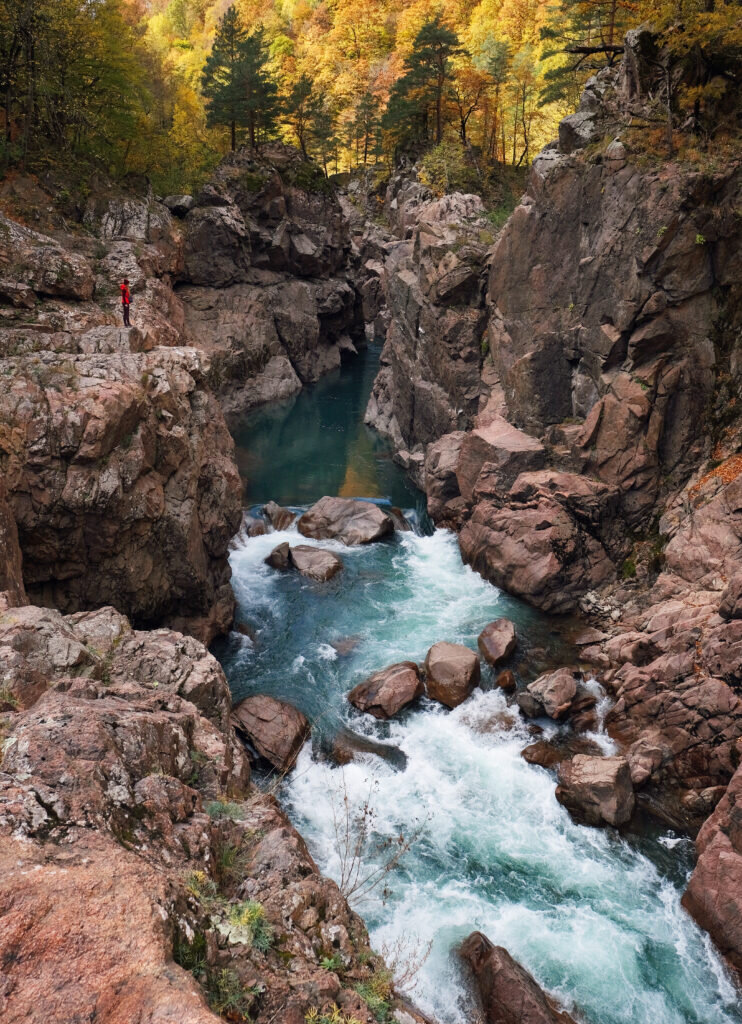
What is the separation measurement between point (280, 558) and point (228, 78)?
3979cm

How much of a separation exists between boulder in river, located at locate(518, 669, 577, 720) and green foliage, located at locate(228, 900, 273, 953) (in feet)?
40.4

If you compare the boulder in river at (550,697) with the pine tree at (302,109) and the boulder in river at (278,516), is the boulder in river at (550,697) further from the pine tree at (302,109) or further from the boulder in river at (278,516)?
the pine tree at (302,109)

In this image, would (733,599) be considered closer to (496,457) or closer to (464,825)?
(464,825)

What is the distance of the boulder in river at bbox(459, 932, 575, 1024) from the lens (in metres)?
9.82

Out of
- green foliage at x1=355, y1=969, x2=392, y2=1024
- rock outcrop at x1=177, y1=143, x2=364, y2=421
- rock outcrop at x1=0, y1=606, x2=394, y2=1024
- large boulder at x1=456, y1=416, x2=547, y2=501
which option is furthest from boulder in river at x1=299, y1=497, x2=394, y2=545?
green foliage at x1=355, y1=969, x2=392, y2=1024

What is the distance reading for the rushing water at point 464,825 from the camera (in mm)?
11000

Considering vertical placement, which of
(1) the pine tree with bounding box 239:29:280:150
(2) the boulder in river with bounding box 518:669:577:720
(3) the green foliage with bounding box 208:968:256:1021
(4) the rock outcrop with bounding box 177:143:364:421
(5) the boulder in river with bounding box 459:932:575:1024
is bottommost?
(5) the boulder in river with bounding box 459:932:575:1024

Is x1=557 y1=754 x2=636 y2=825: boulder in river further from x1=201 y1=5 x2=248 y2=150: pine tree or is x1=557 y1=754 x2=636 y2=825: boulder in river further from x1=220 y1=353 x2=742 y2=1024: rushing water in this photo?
x1=201 y1=5 x2=248 y2=150: pine tree

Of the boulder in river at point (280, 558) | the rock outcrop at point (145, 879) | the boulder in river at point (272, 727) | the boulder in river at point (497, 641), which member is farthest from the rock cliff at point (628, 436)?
the rock outcrop at point (145, 879)

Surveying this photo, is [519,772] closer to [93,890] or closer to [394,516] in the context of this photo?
[93,890]

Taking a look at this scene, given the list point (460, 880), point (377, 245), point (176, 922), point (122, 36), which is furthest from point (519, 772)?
point (377, 245)

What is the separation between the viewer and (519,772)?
15.1 m

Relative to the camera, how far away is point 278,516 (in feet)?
94.4

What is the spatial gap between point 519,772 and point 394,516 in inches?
623
